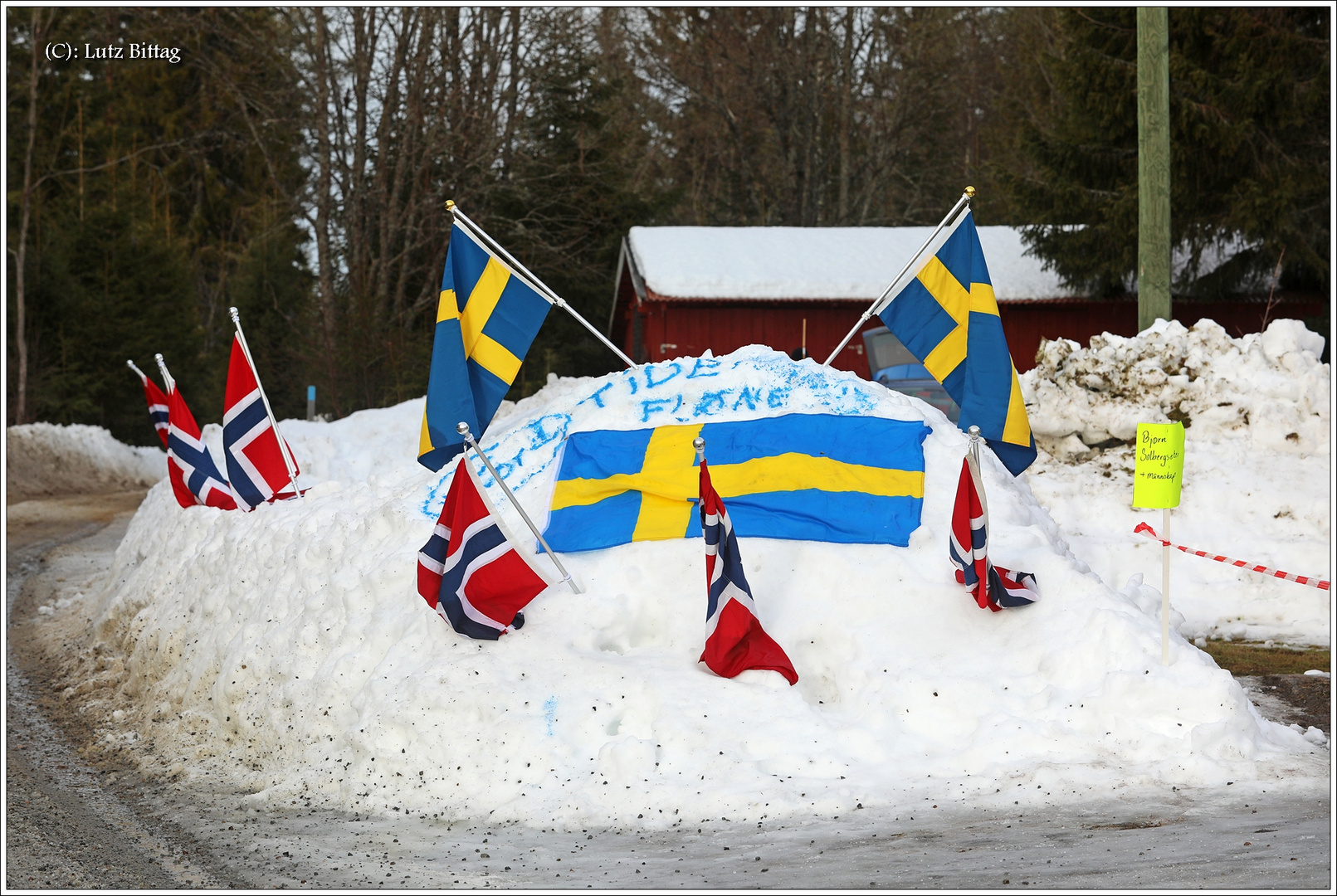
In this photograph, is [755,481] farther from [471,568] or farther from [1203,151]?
[1203,151]

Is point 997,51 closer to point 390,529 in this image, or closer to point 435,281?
point 435,281

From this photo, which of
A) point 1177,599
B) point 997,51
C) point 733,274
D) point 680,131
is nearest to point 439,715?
point 1177,599

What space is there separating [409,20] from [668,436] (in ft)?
75.0

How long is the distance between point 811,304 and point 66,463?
14644mm

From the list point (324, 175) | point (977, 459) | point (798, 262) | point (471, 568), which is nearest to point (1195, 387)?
point (977, 459)

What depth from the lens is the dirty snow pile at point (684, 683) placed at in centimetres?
600

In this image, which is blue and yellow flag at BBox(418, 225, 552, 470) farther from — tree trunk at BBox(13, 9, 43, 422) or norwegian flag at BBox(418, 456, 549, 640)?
tree trunk at BBox(13, 9, 43, 422)

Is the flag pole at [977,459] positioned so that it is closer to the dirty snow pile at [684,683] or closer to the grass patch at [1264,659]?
the dirty snow pile at [684,683]

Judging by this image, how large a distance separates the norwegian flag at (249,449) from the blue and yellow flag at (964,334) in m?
5.02

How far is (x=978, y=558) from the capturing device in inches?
269

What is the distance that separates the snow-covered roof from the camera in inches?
867

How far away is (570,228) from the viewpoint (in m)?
28.6

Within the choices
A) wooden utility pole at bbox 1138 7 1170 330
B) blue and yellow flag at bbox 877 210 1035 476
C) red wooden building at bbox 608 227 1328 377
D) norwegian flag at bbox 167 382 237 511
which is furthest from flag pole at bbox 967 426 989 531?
red wooden building at bbox 608 227 1328 377

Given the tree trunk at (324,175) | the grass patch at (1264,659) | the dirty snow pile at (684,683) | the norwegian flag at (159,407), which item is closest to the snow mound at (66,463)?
the tree trunk at (324,175)
